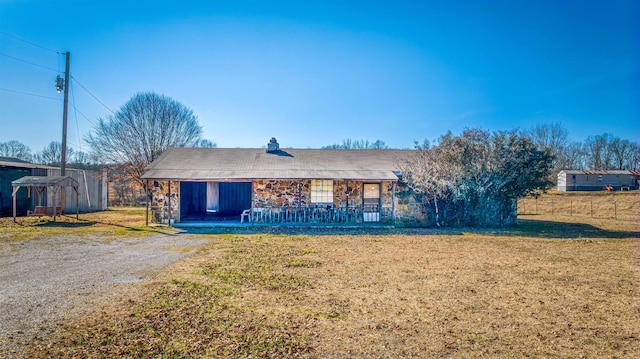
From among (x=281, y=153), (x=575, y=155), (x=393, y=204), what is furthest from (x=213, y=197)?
(x=575, y=155)

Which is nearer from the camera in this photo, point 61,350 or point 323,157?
point 61,350

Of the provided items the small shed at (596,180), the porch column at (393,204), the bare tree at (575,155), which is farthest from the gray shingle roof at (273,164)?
the bare tree at (575,155)

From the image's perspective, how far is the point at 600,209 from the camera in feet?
75.8

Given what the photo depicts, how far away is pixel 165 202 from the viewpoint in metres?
15.0

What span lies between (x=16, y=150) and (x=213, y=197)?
4203 centimetres

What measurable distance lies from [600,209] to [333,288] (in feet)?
83.3

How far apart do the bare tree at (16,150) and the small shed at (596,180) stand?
211 ft

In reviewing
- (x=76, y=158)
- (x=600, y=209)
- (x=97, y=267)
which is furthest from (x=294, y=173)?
(x=76, y=158)

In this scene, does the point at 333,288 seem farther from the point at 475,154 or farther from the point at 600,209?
the point at 600,209

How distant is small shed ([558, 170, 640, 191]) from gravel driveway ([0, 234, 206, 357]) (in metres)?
41.1

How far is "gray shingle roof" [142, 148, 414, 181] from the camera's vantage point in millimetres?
14758

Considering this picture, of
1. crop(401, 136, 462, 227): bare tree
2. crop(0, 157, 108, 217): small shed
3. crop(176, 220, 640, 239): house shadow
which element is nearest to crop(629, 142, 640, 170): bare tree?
crop(176, 220, 640, 239): house shadow

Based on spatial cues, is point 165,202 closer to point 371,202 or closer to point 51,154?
point 371,202

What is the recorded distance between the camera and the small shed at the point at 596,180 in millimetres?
37438
